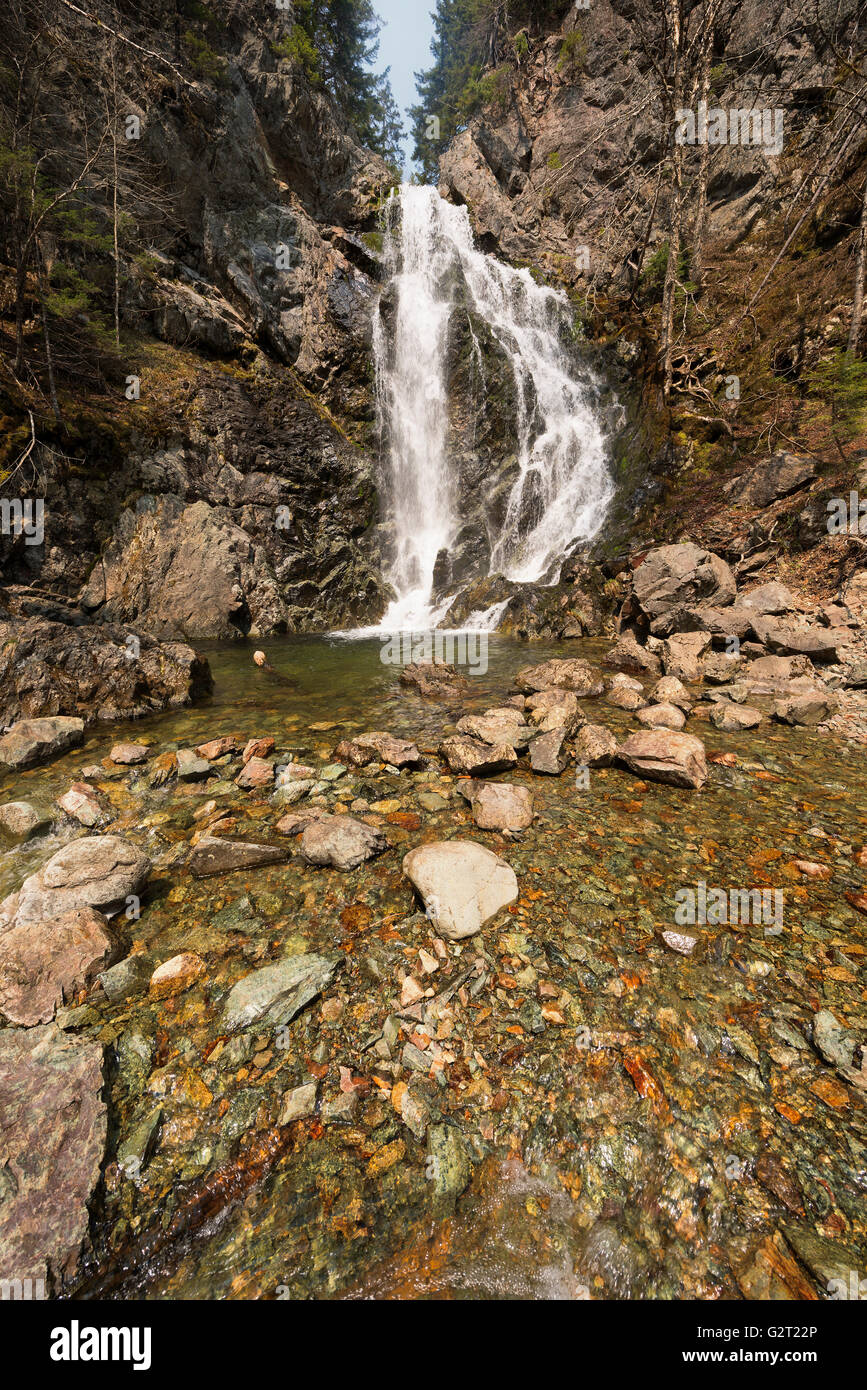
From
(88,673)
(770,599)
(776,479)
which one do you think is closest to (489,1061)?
(88,673)

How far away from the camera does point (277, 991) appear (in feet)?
8.64

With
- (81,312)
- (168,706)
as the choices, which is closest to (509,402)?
(81,312)

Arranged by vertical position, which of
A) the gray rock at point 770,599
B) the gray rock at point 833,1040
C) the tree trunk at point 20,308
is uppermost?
the tree trunk at point 20,308

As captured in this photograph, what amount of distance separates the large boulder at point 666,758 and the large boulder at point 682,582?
18.7 ft

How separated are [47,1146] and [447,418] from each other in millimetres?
22458

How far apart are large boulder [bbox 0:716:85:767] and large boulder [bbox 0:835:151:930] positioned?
2.70 m

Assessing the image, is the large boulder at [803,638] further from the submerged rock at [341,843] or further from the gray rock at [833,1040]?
the submerged rock at [341,843]

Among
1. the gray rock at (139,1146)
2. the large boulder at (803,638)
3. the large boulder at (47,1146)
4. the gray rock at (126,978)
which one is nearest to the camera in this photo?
the large boulder at (47,1146)

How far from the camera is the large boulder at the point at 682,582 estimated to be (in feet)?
31.9

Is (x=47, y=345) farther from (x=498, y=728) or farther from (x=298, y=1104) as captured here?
(x=298, y=1104)

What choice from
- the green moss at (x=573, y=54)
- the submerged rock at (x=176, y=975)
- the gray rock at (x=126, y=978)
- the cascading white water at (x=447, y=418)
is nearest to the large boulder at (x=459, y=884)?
the submerged rock at (x=176, y=975)

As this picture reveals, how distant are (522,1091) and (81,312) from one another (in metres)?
19.8

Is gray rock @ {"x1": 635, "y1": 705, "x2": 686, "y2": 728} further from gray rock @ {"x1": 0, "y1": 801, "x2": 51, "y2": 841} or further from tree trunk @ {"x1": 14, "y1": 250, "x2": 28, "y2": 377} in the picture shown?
tree trunk @ {"x1": 14, "y1": 250, "x2": 28, "y2": 377}
